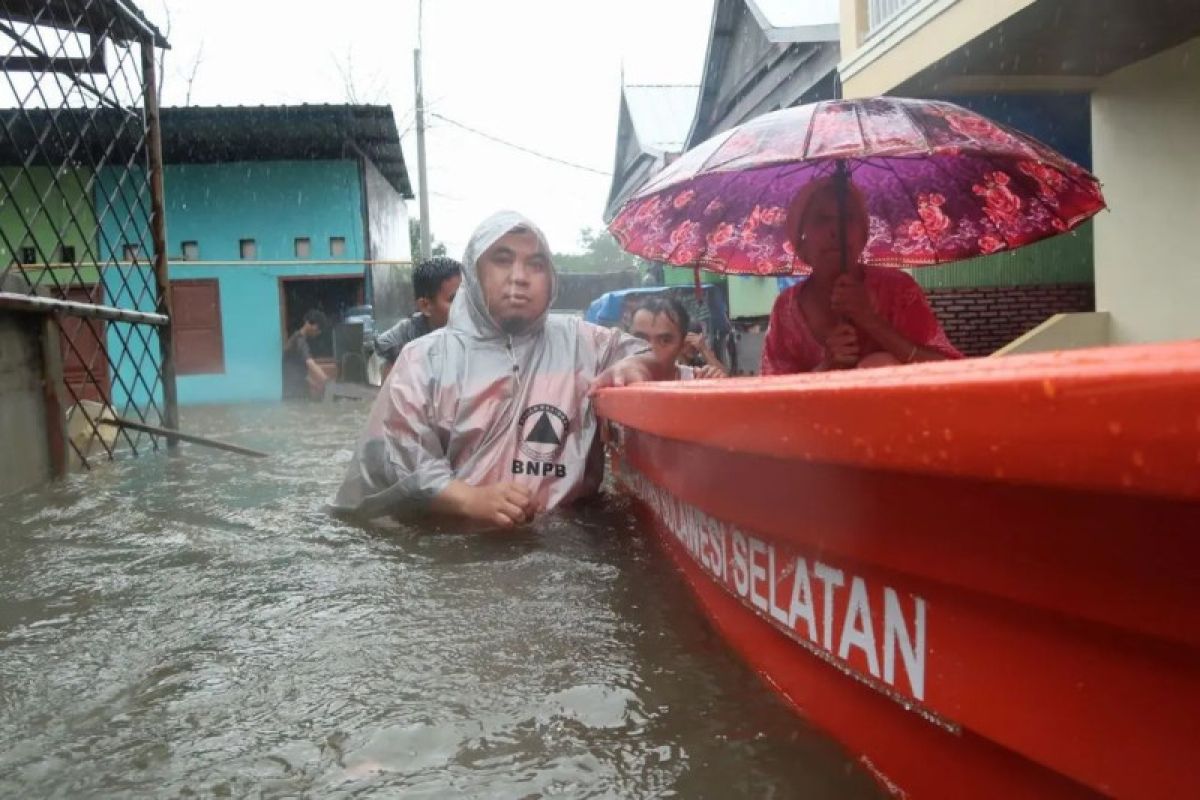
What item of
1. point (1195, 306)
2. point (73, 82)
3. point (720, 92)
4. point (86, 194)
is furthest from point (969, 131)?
point (720, 92)

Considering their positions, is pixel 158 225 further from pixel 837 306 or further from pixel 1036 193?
pixel 1036 193

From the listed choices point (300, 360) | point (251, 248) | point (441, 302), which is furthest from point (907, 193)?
point (251, 248)

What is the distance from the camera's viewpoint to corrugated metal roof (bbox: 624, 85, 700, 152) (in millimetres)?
20172

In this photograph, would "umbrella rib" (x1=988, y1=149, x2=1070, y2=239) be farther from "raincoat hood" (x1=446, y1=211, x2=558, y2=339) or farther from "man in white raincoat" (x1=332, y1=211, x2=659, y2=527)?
"raincoat hood" (x1=446, y1=211, x2=558, y2=339)

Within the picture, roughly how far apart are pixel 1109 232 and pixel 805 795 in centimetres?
661

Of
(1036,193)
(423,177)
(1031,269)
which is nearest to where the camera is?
(1036,193)

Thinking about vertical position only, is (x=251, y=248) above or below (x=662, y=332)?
above

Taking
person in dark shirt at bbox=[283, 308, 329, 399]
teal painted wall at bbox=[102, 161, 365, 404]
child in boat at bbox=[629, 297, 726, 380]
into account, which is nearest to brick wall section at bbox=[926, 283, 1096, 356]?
child in boat at bbox=[629, 297, 726, 380]

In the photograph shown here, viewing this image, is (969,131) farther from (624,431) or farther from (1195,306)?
(1195,306)

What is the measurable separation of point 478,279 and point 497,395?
437 mm

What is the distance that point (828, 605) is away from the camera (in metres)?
1.36

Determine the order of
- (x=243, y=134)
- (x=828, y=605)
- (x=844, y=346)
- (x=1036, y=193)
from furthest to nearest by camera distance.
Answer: (x=243, y=134)
(x=1036, y=193)
(x=844, y=346)
(x=828, y=605)

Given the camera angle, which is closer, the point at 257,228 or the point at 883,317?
the point at 883,317

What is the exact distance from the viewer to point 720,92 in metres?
14.8
